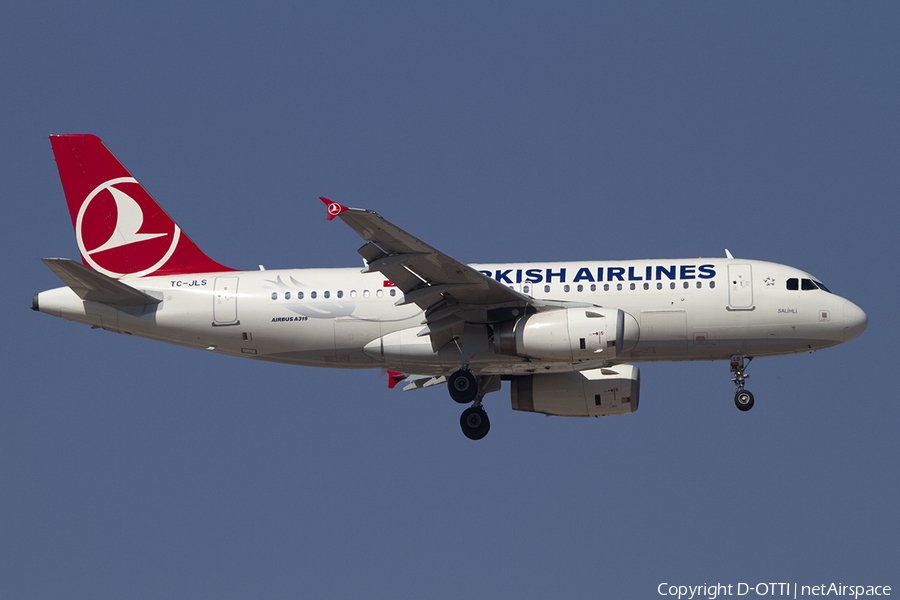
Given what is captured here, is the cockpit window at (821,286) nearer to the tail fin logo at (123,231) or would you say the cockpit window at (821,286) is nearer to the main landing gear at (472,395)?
the main landing gear at (472,395)

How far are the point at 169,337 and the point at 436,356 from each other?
8061 millimetres

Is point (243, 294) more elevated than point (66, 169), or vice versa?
point (66, 169)

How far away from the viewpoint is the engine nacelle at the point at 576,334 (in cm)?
2988

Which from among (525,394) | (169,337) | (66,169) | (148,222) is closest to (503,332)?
(525,394)

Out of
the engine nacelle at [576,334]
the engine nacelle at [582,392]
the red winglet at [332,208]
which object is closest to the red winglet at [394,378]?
the engine nacelle at [582,392]

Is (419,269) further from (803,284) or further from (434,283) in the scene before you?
(803,284)

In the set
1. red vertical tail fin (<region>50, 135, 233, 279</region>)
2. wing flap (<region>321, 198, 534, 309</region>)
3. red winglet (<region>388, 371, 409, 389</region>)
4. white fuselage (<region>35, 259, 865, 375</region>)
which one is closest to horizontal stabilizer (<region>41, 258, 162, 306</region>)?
white fuselage (<region>35, 259, 865, 375</region>)

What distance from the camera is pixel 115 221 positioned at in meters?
35.6

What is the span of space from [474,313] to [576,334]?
10.4 ft

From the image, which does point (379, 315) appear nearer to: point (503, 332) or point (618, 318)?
point (503, 332)

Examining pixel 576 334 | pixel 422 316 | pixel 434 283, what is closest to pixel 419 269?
pixel 434 283

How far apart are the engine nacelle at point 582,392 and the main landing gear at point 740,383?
3.69 metres

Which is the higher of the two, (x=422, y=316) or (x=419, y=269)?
(x=419, y=269)

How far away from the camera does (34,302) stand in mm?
33062
